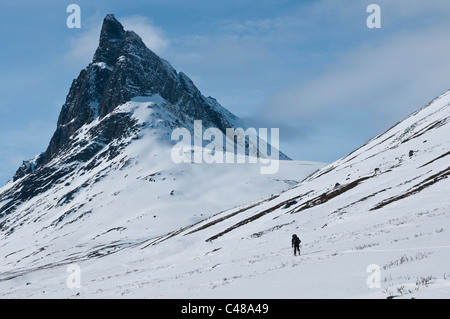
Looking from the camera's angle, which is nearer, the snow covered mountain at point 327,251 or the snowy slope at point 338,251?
the snowy slope at point 338,251

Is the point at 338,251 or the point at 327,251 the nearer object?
the point at 338,251

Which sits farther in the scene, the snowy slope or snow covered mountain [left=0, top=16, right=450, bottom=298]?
snow covered mountain [left=0, top=16, right=450, bottom=298]

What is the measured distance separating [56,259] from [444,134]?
4059 inches

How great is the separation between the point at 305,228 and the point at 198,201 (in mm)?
136551
